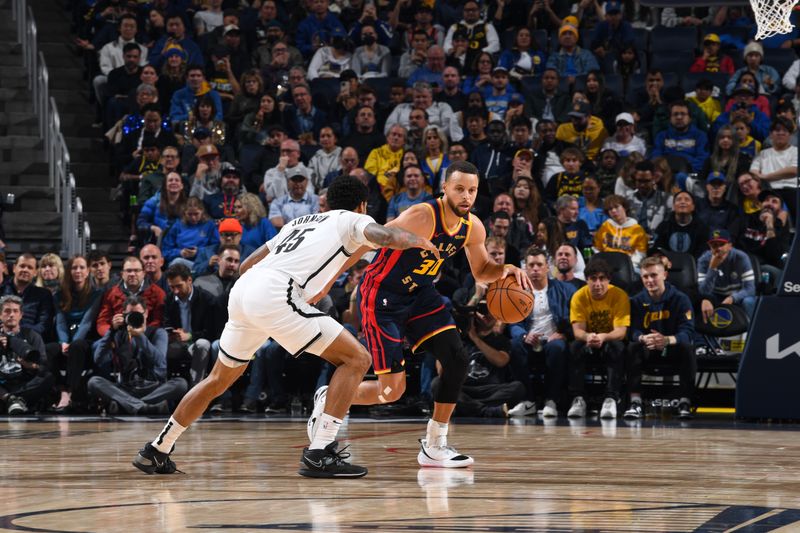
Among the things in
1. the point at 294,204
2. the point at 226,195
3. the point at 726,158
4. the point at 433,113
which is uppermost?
the point at 433,113

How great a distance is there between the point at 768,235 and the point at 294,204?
536cm

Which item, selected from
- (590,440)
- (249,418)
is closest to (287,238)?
(590,440)

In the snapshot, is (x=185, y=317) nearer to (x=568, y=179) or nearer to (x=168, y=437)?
(x=568, y=179)

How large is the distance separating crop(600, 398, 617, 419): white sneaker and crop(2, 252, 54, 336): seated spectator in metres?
5.98

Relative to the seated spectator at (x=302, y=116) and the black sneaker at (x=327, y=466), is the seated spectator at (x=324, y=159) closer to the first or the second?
the seated spectator at (x=302, y=116)

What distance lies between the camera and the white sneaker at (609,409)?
1183 centimetres

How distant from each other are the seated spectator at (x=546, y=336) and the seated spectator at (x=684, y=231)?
135cm

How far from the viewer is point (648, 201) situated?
46.2ft

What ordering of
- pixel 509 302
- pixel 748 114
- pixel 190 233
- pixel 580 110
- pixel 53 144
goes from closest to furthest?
pixel 509 302
pixel 190 233
pixel 748 114
pixel 580 110
pixel 53 144

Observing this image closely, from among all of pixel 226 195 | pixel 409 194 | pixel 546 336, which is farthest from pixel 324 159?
pixel 546 336

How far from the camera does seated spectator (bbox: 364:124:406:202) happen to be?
15.4m

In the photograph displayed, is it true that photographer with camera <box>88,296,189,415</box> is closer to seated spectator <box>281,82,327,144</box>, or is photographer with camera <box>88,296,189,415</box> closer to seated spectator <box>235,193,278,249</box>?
seated spectator <box>235,193,278,249</box>

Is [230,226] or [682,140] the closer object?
[230,226]

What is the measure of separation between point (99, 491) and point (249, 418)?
5850 millimetres
